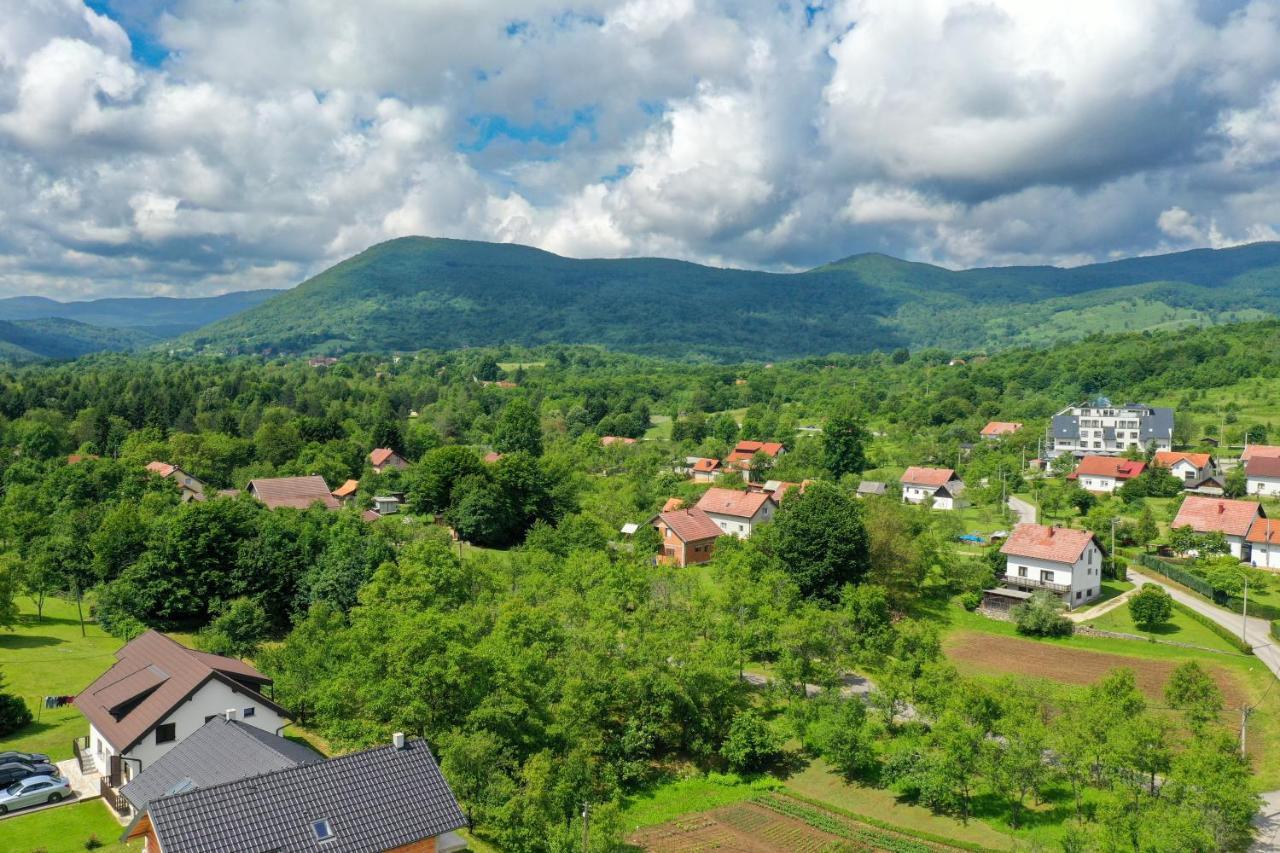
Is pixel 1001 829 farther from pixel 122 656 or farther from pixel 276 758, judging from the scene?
pixel 122 656

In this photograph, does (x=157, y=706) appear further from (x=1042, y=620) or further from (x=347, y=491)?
(x=347, y=491)

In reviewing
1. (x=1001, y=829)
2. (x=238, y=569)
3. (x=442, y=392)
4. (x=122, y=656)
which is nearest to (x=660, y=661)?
(x=1001, y=829)

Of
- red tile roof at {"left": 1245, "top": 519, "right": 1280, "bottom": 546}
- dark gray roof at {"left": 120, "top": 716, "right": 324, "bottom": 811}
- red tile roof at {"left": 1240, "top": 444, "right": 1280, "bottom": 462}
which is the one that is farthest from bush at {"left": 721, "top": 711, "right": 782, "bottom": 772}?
red tile roof at {"left": 1240, "top": 444, "right": 1280, "bottom": 462}

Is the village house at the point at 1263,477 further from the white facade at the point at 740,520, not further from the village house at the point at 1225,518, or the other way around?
the white facade at the point at 740,520

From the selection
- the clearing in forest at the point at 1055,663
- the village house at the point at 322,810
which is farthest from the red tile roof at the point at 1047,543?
the village house at the point at 322,810

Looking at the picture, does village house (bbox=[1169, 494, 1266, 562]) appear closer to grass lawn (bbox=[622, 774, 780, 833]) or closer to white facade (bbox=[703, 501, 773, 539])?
white facade (bbox=[703, 501, 773, 539])

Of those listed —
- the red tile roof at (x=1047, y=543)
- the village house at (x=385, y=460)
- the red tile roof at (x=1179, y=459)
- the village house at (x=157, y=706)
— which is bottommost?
Answer: the village house at (x=157, y=706)
